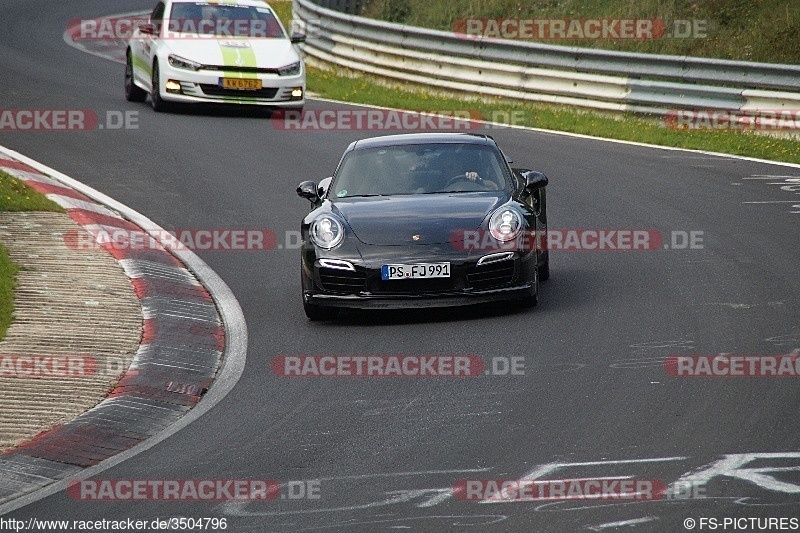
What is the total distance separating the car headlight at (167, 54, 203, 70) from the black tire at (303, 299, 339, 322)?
34.5 ft

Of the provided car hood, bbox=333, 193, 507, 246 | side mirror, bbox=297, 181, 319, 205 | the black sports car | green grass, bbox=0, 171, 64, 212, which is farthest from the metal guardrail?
green grass, bbox=0, 171, 64, 212

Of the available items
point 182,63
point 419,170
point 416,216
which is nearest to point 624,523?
point 416,216

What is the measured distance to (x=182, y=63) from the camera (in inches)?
800

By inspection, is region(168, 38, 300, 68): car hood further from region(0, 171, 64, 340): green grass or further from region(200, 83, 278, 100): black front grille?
region(0, 171, 64, 340): green grass

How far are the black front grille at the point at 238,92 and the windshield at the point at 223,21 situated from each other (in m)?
1.16

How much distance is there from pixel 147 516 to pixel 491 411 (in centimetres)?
229

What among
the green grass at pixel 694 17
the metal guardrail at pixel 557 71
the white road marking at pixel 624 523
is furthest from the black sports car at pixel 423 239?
the green grass at pixel 694 17

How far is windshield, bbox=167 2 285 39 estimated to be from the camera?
837 inches

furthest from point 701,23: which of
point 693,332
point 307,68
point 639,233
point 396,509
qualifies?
point 396,509

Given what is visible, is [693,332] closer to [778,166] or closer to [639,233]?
[639,233]

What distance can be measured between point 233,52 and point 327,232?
422 inches

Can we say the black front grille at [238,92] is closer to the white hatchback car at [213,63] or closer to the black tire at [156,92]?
the white hatchback car at [213,63]

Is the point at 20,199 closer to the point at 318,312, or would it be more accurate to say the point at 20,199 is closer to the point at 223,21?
the point at 318,312

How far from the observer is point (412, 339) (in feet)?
31.6
